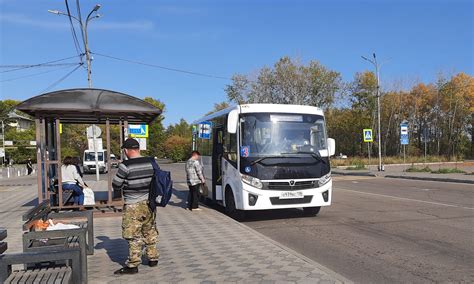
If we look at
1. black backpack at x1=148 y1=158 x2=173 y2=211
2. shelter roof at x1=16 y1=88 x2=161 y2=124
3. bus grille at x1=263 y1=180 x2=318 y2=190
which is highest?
shelter roof at x1=16 y1=88 x2=161 y2=124

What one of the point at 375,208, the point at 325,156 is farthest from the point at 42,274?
the point at 375,208

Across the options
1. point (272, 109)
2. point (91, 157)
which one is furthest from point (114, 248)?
point (91, 157)

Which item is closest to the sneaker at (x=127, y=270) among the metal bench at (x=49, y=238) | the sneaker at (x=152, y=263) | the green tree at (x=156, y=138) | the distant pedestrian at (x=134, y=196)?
the distant pedestrian at (x=134, y=196)

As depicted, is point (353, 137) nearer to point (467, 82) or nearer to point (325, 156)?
point (467, 82)

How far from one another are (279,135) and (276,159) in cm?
66

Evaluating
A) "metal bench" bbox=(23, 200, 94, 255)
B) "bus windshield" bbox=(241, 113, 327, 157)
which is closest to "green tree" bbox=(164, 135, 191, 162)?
"bus windshield" bbox=(241, 113, 327, 157)

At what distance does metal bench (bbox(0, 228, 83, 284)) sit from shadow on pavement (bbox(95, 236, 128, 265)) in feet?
6.35

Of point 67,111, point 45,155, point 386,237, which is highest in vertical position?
point 67,111

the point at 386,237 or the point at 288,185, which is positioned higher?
the point at 288,185

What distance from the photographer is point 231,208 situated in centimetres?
1145

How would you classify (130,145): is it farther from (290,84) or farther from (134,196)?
(290,84)

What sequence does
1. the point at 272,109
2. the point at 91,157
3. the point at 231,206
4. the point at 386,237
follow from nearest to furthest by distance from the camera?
the point at 386,237 < the point at 272,109 < the point at 231,206 < the point at 91,157

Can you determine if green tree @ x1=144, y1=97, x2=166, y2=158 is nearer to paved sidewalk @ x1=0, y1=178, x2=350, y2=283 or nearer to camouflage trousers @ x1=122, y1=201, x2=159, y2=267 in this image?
paved sidewalk @ x1=0, y1=178, x2=350, y2=283

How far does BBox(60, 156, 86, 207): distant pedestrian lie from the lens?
11.7 meters
